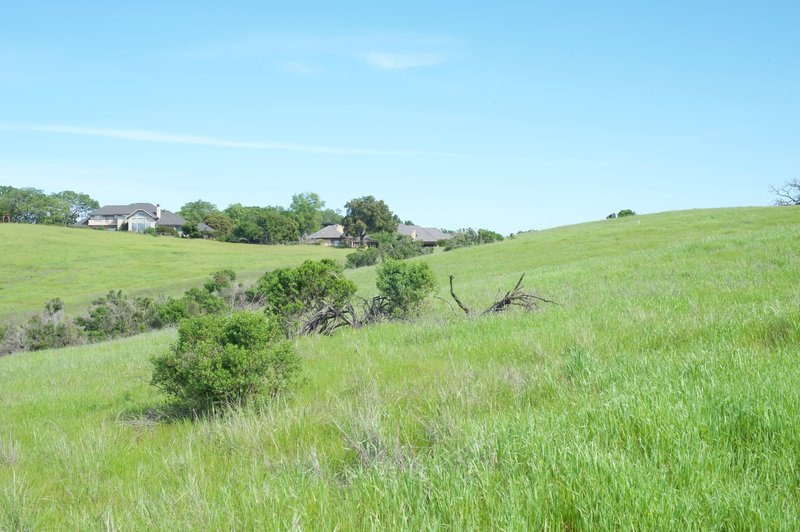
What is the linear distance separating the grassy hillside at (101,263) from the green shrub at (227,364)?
44326 mm

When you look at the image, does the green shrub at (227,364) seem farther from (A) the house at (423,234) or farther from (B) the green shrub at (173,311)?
(A) the house at (423,234)

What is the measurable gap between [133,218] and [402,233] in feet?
219

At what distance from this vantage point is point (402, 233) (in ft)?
379

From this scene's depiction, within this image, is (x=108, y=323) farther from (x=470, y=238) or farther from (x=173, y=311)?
(x=470, y=238)

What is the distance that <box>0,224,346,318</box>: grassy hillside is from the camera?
176 ft

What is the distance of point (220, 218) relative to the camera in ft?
399

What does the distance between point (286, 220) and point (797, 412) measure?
10992cm

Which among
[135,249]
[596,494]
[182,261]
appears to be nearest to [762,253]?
[596,494]

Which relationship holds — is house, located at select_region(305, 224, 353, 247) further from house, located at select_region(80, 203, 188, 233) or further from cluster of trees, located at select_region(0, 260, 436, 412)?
cluster of trees, located at select_region(0, 260, 436, 412)

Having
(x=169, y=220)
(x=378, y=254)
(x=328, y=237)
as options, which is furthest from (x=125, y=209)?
(x=378, y=254)

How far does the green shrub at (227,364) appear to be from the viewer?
6.22 meters

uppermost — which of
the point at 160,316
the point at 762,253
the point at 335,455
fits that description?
the point at 762,253

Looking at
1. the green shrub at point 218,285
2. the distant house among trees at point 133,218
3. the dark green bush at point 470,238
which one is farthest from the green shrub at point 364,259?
the distant house among trees at point 133,218

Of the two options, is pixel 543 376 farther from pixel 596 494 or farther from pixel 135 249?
pixel 135 249
